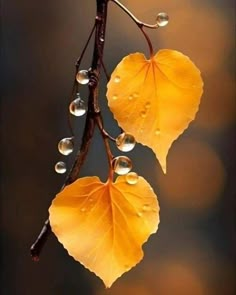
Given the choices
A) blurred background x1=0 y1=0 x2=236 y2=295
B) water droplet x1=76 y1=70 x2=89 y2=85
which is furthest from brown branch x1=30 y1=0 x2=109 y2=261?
blurred background x1=0 y1=0 x2=236 y2=295

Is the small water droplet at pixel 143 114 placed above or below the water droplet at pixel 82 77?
below

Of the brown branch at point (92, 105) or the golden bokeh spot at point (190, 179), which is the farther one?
the golden bokeh spot at point (190, 179)

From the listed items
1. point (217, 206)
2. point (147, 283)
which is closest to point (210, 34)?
point (217, 206)

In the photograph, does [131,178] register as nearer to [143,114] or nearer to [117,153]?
[143,114]

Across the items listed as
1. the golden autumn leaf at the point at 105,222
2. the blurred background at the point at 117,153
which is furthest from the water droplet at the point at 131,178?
the blurred background at the point at 117,153

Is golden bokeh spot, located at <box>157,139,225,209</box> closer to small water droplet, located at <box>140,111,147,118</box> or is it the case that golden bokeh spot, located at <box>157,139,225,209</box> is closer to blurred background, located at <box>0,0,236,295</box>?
blurred background, located at <box>0,0,236,295</box>

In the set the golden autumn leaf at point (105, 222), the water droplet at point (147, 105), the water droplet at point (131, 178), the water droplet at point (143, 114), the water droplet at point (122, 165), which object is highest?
the water droplet at point (147, 105)

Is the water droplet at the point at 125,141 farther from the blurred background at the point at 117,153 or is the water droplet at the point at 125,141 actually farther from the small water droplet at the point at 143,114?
the blurred background at the point at 117,153
